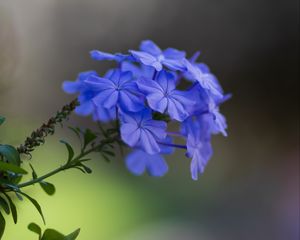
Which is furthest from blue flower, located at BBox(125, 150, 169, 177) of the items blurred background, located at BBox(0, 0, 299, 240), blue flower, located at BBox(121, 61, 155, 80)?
blurred background, located at BBox(0, 0, 299, 240)

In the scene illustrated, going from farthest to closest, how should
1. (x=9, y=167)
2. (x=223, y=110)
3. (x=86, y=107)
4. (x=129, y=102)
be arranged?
1. (x=223, y=110)
2. (x=86, y=107)
3. (x=129, y=102)
4. (x=9, y=167)

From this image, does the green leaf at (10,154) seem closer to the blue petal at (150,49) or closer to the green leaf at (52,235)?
the green leaf at (52,235)

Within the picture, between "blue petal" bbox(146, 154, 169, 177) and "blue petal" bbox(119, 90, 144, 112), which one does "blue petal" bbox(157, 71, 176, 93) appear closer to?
"blue petal" bbox(119, 90, 144, 112)

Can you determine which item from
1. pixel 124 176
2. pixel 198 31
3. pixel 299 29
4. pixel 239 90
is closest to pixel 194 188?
pixel 124 176

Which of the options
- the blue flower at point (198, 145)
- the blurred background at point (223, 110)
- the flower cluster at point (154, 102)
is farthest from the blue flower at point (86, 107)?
the blurred background at point (223, 110)

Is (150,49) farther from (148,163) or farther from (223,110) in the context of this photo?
(223,110)

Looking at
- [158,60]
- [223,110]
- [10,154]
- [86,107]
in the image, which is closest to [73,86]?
[86,107]

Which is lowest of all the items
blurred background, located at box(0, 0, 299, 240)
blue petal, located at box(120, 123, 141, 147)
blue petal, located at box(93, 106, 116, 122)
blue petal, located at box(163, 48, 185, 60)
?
blue petal, located at box(120, 123, 141, 147)

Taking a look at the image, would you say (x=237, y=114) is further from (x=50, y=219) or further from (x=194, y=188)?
(x=50, y=219)
